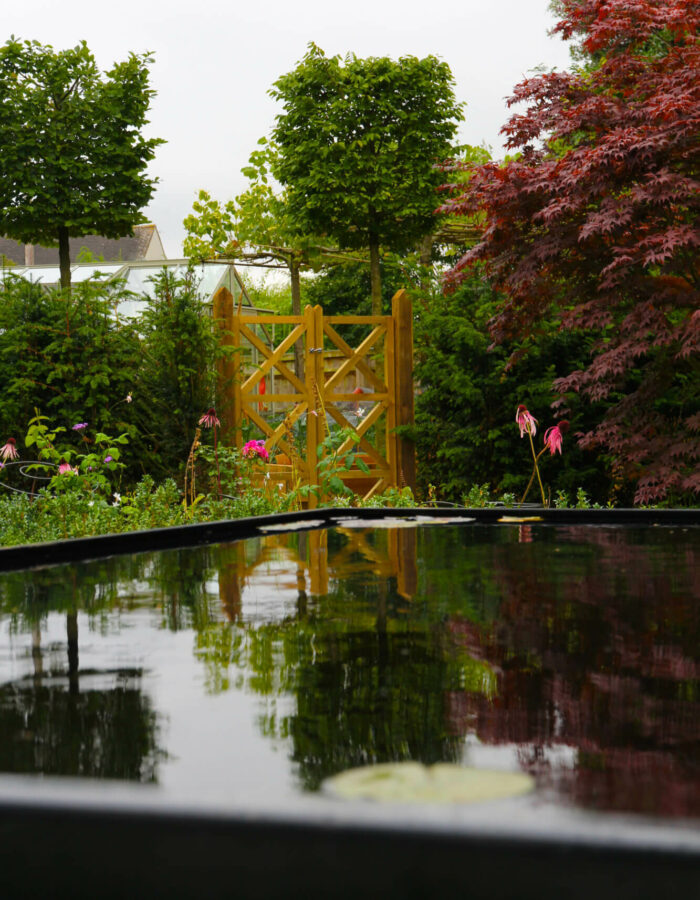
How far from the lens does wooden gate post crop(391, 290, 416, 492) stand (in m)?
7.84

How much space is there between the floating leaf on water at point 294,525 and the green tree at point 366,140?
6.79m

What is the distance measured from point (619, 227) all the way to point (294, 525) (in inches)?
A: 123

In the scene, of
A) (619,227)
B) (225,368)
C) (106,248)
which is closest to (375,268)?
(225,368)

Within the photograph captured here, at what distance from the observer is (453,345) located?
7242 mm

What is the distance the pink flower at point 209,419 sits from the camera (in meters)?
6.21

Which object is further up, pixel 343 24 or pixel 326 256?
pixel 343 24

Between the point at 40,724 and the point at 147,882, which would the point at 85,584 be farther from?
the point at 147,882

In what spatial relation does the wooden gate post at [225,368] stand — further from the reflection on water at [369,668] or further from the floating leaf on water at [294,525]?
the reflection on water at [369,668]

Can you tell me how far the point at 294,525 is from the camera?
403cm

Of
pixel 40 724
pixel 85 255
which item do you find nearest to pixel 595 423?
pixel 85 255

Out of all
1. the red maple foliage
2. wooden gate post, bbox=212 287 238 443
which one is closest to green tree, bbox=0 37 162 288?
wooden gate post, bbox=212 287 238 443

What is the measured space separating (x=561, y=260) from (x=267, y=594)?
4.41m

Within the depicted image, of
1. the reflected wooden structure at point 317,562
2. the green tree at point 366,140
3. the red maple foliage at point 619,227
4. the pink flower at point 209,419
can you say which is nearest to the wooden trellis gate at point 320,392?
the pink flower at point 209,419

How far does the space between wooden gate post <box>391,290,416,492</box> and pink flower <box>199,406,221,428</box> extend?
1716mm
